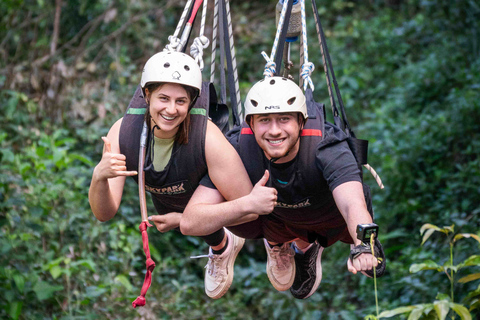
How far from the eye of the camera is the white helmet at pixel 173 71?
3553mm

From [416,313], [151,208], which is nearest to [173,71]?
[416,313]

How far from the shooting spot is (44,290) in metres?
5.98

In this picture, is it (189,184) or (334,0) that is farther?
(334,0)

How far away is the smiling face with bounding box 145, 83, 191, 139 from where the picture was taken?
357 cm

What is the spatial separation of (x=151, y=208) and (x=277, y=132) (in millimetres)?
4848

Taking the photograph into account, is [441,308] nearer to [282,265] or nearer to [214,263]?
A: [282,265]

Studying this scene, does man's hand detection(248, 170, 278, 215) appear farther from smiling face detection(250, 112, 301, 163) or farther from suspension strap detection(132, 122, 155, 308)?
suspension strap detection(132, 122, 155, 308)

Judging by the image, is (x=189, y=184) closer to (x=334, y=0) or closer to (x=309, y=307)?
(x=309, y=307)

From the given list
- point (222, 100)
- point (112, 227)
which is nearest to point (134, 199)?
point (112, 227)

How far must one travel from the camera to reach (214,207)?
3.51 m

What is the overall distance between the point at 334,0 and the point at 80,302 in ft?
28.9

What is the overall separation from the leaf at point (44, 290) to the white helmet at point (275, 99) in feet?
11.0

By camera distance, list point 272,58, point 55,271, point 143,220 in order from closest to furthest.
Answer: point 143,220 < point 272,58 < point 55,271

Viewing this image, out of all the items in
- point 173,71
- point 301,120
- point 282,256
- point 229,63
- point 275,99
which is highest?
point 229,63
